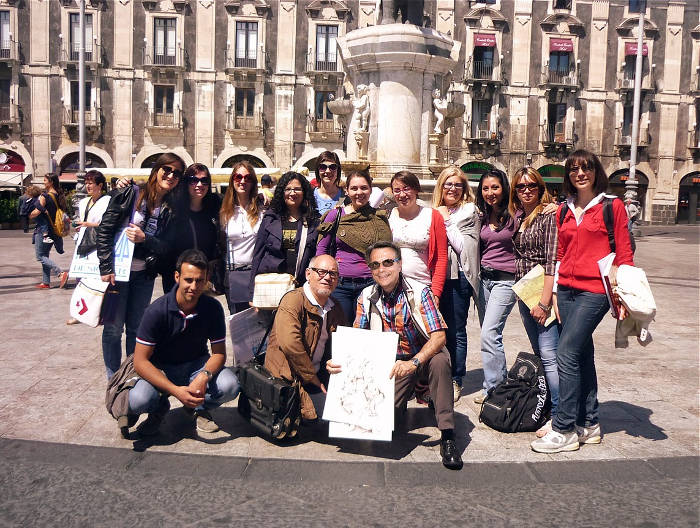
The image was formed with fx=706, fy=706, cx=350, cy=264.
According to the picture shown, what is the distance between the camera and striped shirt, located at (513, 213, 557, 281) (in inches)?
185

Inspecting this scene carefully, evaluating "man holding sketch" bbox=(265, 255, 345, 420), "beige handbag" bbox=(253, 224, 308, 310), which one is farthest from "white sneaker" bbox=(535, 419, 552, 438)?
"beige handbag" bbox=(253, 224, 308, 310)

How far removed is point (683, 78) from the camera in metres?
37.7

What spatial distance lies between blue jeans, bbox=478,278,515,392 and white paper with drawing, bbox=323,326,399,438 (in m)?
1.20

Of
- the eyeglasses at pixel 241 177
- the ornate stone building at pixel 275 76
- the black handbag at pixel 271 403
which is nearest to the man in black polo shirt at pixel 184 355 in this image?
the black handbag at pixel 271 403

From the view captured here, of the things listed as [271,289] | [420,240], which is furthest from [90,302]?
[420,240]

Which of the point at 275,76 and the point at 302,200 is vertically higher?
the point at 275,76

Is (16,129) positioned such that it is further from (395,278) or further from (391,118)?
(395,278)

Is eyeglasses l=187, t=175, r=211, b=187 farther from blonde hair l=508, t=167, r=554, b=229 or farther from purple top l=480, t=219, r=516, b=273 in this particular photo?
blonde hair l=508, t=167, r=554, b=229

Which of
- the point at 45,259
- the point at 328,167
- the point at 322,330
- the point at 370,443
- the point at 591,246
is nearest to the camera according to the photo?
the point at 591,246

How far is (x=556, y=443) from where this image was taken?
4.43 m

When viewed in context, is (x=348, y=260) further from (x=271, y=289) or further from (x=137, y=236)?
(x=137, y=236)

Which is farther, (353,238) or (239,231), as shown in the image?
(239,231)

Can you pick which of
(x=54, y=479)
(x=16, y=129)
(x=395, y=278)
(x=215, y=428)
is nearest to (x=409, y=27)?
(x=395, y=278)

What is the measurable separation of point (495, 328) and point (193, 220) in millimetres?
Result: 2412
